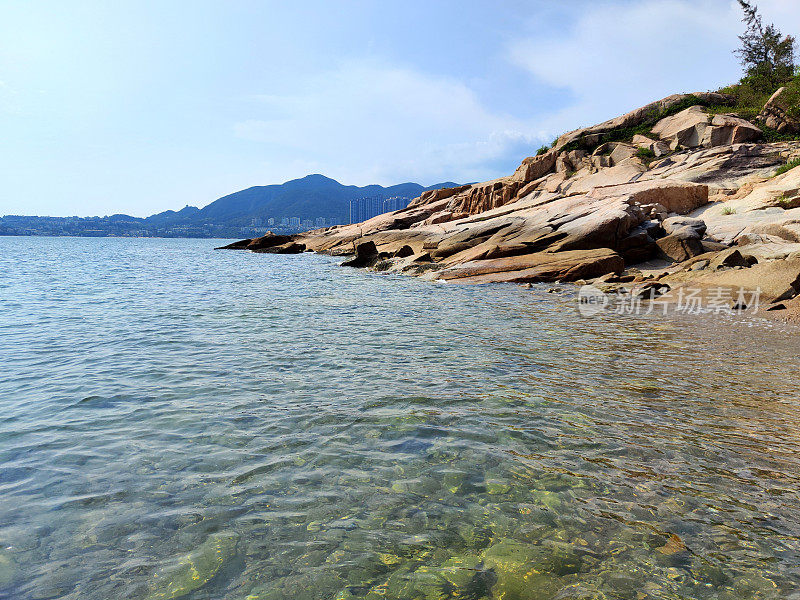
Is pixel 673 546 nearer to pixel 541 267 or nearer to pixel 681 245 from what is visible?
pixel 541 267

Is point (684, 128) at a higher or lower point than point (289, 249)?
higher

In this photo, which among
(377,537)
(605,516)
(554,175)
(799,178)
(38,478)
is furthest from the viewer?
(554,175)

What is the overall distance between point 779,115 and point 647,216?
26.6 metres

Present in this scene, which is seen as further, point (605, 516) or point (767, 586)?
point (605, 516)

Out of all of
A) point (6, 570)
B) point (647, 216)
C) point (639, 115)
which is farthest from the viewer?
point (639, 115)

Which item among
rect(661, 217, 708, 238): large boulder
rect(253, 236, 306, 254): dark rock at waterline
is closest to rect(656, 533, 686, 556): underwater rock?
rect(661, 217, 708, 238): large boulder

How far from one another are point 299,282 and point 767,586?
2725cm

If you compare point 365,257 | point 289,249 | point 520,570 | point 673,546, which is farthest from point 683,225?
point 289,249

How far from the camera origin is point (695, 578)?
3.58 m

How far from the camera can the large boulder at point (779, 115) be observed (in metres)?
42.2

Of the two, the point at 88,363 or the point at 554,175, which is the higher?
the point at 554,175

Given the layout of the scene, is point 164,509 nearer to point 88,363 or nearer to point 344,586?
point 344,586

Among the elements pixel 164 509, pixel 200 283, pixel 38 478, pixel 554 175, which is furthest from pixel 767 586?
pixel 554 175

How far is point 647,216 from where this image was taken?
29.8 meters
